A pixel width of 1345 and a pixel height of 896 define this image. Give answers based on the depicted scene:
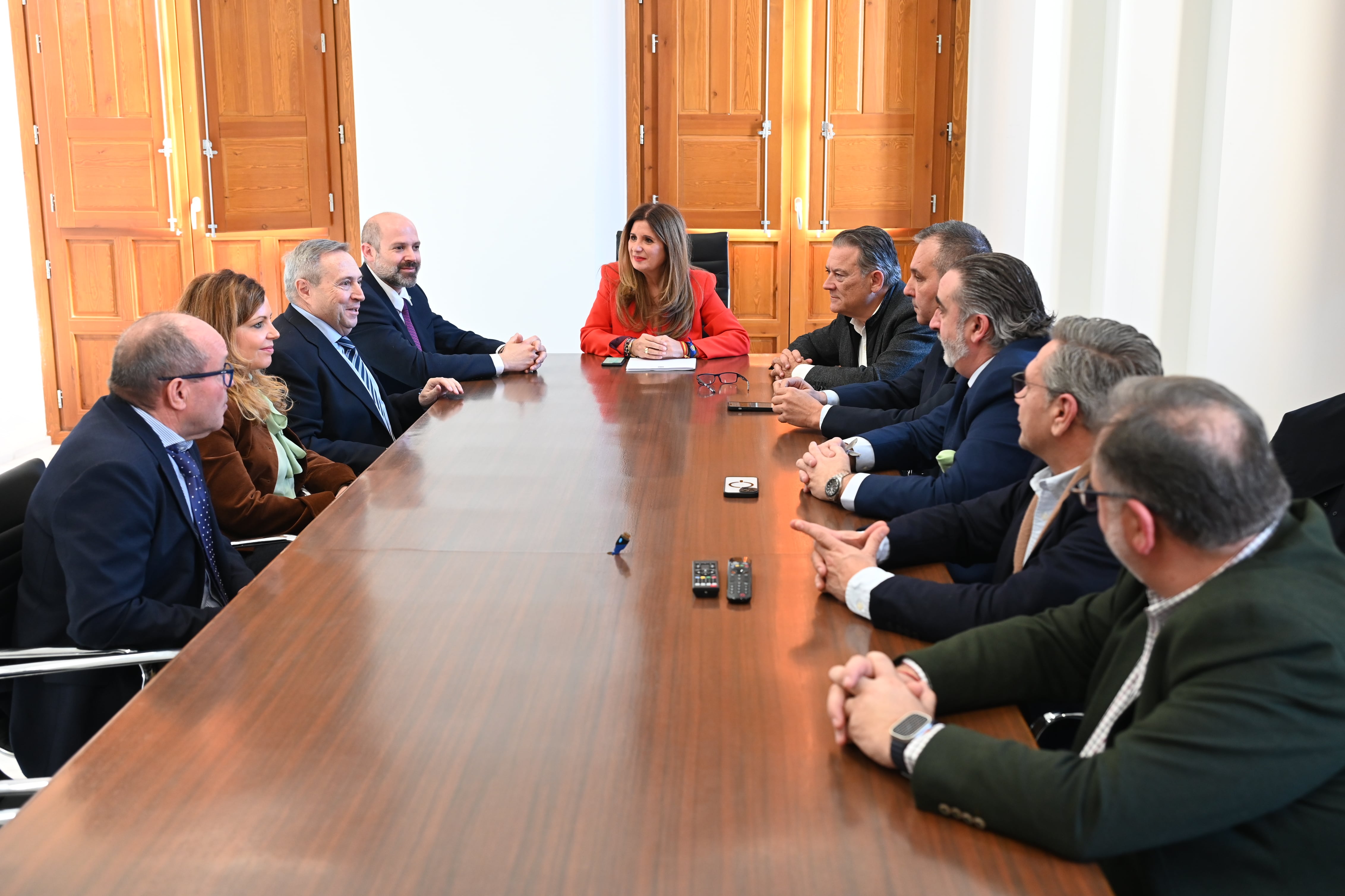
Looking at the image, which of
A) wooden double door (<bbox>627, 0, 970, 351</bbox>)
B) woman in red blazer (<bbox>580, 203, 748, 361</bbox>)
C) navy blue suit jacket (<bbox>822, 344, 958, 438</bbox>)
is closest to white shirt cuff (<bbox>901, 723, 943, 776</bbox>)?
navy blue suit jacket (<bbox>822, 344, 958, 438</bbox>)

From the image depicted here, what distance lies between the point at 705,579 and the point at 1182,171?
3217 millimetres

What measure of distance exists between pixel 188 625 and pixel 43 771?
1.23 ft

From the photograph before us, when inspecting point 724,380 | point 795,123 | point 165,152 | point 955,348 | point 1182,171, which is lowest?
point 724,380

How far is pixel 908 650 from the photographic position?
5.96 ft

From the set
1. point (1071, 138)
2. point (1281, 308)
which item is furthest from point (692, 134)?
point (1281, 308)

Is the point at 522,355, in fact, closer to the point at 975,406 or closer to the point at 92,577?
the point at 975,406

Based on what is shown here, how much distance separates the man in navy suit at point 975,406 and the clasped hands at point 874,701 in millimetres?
995

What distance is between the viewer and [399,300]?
4.72 metres

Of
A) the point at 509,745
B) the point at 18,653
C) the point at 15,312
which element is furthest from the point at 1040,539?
the point at 15,312

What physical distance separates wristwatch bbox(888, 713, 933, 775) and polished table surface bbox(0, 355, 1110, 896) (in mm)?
33

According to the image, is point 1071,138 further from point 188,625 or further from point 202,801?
point 202,801

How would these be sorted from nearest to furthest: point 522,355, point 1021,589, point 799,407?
1. point 1021,589
2. point 799,407
3. point 522,355

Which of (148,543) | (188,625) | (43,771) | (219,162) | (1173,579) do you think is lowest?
(43,771)

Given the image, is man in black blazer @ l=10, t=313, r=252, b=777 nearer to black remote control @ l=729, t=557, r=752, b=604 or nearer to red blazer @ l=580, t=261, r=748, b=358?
black remote control @ l=729, t=557, r=752, b=604
